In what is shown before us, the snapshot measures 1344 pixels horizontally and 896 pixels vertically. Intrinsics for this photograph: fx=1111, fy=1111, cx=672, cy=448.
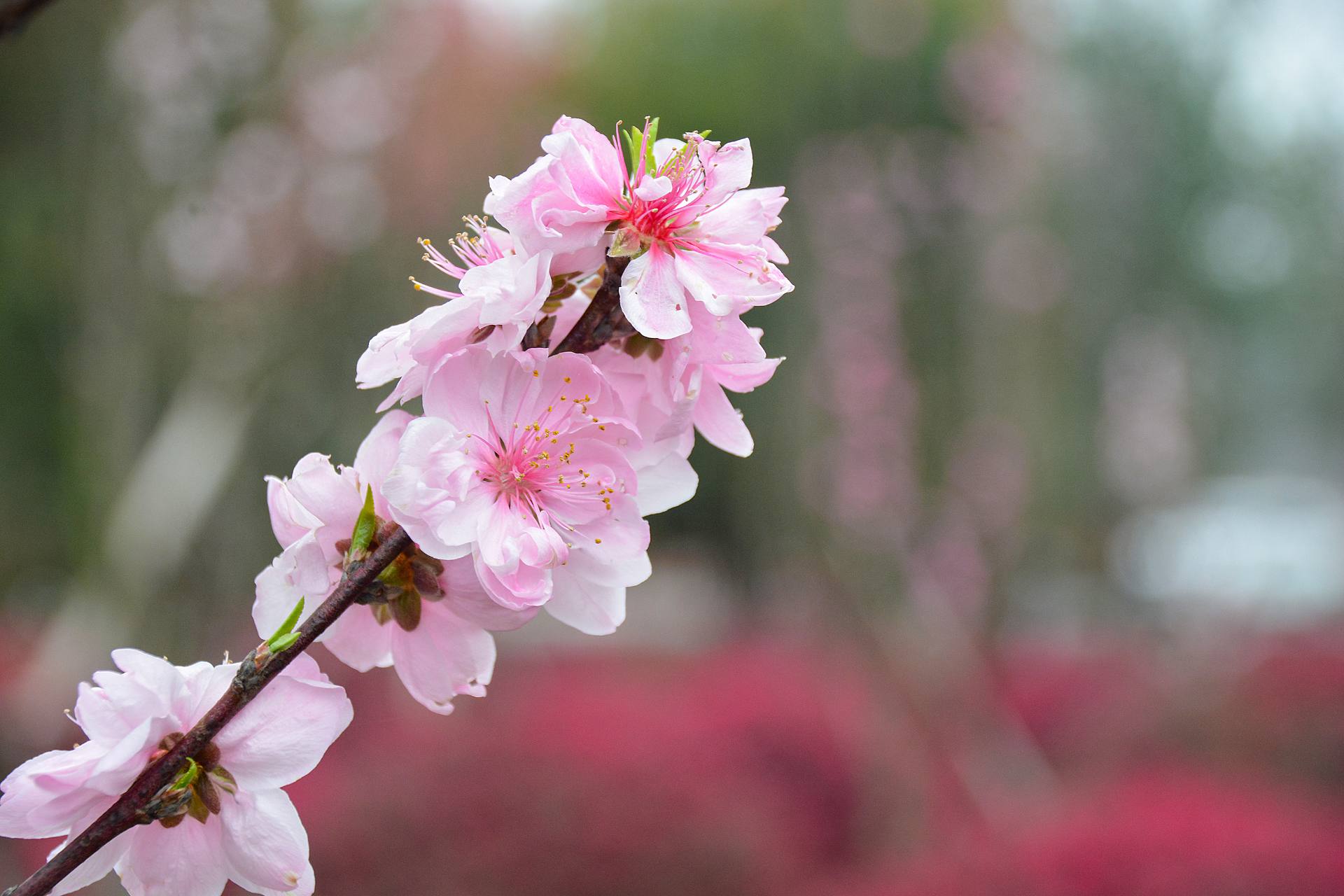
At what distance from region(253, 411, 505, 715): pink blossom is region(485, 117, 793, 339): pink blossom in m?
0.15

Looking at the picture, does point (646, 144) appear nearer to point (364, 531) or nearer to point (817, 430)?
point (364, 531)

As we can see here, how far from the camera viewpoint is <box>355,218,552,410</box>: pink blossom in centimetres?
61

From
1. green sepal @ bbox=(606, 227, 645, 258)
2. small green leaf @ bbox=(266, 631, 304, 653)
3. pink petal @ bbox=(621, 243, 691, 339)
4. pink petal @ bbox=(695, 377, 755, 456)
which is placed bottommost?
small green leaf @ bbox=(266, 631, 304, 653)

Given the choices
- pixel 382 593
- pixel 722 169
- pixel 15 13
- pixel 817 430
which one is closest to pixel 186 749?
pixel 382 593

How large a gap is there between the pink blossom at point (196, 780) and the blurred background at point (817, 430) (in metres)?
0.67

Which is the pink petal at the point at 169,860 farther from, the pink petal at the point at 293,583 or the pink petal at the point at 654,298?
the pink petal at the point at 654,298

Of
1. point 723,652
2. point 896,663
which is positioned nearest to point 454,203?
point 723,652

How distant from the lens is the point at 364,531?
0.65 m

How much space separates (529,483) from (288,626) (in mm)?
165

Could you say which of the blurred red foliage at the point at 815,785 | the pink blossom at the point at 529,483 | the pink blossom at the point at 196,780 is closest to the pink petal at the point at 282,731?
the pink blossom at the point at 196,780

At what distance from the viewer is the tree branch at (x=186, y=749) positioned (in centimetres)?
58

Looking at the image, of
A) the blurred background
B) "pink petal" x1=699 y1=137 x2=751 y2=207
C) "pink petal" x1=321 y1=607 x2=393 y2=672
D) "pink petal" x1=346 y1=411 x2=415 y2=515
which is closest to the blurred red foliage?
the blurred background

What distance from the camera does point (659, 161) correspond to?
0.72 metres

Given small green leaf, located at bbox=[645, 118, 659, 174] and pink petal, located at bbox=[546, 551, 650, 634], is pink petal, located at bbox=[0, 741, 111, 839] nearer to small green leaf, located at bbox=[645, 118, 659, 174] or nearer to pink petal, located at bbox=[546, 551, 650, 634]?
pink petal, located at bbox=[546, 551, 650, 634]
